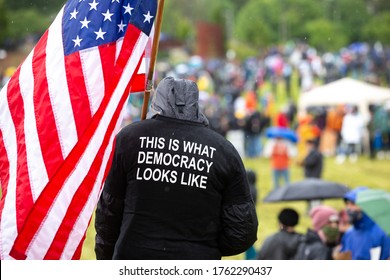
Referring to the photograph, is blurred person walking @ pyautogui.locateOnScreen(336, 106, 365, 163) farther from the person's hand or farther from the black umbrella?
the person's hand

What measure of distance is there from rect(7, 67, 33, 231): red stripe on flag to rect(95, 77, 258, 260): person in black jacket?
461 millimetres

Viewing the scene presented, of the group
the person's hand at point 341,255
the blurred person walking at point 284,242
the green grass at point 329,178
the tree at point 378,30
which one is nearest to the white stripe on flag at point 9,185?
the blurred person walking at point 284,242

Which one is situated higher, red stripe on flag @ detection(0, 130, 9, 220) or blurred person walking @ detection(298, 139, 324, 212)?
red stripe on flag @ detection(0, 130, 9, 220)

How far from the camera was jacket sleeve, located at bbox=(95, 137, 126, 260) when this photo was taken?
4.75 m

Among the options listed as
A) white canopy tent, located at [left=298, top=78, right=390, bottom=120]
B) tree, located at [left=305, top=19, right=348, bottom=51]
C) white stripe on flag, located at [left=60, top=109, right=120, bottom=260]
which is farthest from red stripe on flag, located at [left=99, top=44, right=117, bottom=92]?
tree, located at [left=305, top=19, right=348, bottom=51]

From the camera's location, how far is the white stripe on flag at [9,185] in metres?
5.00

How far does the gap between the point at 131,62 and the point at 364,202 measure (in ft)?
11.5

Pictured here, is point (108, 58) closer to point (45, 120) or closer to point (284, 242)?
point (45, 120)

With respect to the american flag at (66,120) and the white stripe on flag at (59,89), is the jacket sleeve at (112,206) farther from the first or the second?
the white stripe on flag at (59,89)

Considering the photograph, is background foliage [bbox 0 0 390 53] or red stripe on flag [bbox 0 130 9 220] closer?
red stripe on flag [bbox 0 130 9 220]

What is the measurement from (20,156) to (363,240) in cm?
370

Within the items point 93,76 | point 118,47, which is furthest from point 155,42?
point 93,76

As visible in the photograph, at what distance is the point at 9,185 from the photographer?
17.0ft

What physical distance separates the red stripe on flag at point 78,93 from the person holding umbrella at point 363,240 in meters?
3.44
